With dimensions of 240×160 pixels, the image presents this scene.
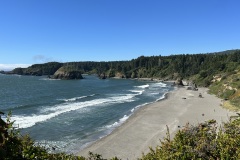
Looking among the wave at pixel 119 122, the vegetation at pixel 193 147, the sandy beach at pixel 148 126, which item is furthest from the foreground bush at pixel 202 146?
the wave at pixel 119 122

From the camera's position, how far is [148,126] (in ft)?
168

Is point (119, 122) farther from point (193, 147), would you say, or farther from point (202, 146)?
point (202, 146)

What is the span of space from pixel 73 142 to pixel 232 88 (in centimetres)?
6084

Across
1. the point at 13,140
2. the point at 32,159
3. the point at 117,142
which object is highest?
the point at 13,140

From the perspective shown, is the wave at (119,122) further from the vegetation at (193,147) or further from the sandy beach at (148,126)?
the vegetation at (193,147)

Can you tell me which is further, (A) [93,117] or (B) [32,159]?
(A) [93,117]

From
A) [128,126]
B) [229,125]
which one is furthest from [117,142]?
[229,125]

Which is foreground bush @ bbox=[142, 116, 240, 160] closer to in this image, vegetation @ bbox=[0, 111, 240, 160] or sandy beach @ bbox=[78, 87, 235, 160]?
vegetation @ bbox=[0, 111, 240, 160]

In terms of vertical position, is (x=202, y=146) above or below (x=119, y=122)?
above

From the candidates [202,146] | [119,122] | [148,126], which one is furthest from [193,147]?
[119,122]

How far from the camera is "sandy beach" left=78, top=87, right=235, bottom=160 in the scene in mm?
37984

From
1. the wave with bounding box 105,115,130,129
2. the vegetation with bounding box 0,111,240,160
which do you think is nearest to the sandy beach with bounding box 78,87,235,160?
the wave with bounding box 105,115,130,129

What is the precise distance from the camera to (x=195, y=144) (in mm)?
11539

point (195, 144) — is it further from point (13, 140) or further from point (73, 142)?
point (73, 142)
